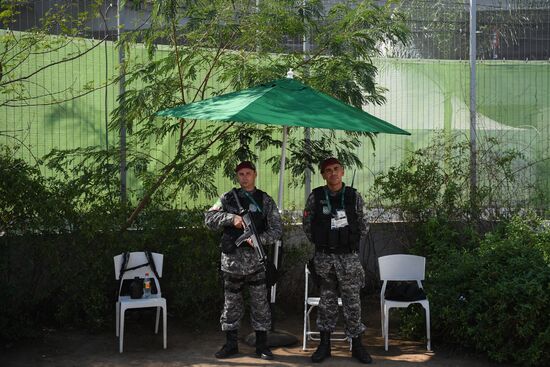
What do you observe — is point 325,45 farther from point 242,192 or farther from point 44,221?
point 44,221

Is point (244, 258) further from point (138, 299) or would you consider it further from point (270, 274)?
point (138, 299)

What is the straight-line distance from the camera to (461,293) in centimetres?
691

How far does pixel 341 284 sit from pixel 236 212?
3.63ft

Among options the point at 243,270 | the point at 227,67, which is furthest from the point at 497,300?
the point at 227,67

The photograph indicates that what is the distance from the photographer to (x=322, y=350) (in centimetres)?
672

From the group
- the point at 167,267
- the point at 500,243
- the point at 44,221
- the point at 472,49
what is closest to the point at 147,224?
the point at 167,267

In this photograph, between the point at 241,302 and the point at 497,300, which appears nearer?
the point at 497,300

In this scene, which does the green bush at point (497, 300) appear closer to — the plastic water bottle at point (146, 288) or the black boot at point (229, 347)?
the black boot at point (229, 347)

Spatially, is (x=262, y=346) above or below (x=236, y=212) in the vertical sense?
below

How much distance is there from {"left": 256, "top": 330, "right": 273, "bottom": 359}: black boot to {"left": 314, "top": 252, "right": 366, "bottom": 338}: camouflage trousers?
493 mm

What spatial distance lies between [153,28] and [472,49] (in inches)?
159

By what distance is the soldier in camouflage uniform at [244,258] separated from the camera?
6.68 meters

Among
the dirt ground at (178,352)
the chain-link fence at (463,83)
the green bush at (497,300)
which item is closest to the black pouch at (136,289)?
the dirt ground at (178,352)

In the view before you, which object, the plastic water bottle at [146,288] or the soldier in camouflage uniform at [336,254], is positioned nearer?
the soldier in camouflage uniform at [336,254]
